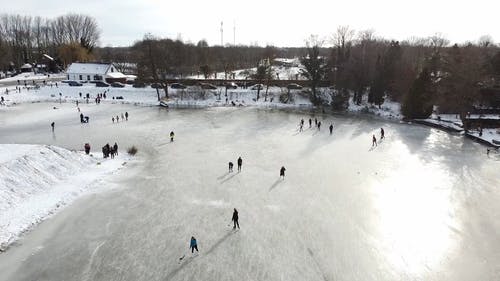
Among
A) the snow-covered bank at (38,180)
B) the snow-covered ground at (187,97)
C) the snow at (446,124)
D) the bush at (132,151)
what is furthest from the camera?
the snow-covered ground at (187,97)

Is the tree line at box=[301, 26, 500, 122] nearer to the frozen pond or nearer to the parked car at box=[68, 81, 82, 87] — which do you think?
the frozen pond

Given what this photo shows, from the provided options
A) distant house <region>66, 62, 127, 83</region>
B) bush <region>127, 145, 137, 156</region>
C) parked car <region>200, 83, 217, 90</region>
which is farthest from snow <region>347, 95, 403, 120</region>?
distant house <region>66, 62, 127, 83</region>

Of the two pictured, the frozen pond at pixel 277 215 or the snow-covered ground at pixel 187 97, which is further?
the snow-covered ground at pixel 187 97

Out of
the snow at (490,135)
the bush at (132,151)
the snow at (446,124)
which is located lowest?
the bush at (132,151)

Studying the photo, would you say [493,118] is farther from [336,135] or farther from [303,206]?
[303,206]

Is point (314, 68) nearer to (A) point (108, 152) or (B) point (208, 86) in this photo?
(B) point (208, 86)

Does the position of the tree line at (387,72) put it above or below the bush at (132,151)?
above

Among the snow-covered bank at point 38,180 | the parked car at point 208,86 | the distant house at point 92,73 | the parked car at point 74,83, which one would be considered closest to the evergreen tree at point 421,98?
the parked car at point 208,86

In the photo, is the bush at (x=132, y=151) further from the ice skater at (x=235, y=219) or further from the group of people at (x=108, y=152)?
the ice skater at (x=235, y=219)

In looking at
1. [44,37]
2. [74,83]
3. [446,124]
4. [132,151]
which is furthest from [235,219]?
[44,37]
